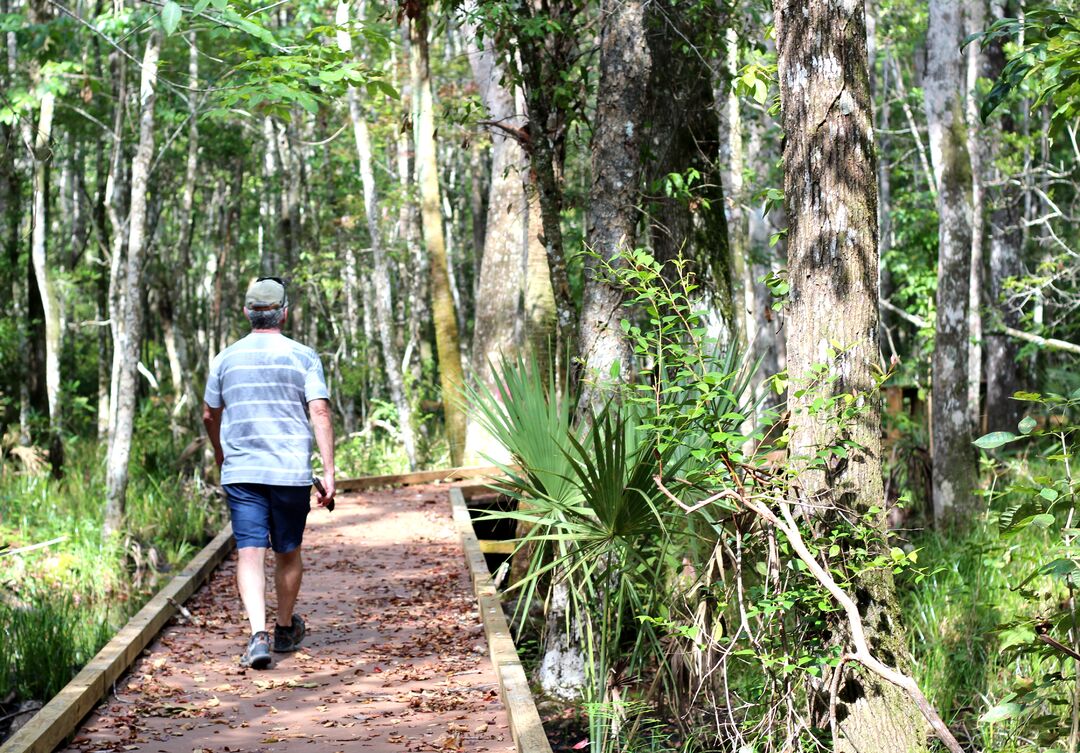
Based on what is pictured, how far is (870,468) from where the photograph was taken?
17.7 feet

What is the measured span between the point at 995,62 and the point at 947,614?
1299 centimetres

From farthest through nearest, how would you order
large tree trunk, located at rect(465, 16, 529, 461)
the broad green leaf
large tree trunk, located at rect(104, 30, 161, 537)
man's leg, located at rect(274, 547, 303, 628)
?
1. large tree trunk, located at rect(465, 16, 529, 461)
2. large tree trunk, located at rect(104, 30, 161, 537)
3. man's leg, located at rect(274, 547, 303, 628)
4. the broad green leaf

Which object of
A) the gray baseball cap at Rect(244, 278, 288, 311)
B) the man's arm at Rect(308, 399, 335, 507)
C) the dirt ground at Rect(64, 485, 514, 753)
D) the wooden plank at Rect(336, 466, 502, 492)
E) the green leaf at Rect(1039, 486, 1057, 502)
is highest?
the gray baseball cap at Rect(244, 278, 288, 311)

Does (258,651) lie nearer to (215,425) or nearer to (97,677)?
(97,677)

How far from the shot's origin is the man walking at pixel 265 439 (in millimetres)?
6492

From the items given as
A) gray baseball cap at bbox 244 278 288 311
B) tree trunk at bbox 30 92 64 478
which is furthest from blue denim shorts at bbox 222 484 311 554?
tree trunk at bbox 30 92 64 478

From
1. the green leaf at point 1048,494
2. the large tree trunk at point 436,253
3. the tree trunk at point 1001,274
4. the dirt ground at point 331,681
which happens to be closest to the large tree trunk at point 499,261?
the large tree trunk at point 436,253

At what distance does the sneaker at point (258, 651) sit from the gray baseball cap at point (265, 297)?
1831mm

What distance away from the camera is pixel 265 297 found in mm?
6637

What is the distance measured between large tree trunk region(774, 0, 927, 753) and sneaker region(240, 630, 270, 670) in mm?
3120

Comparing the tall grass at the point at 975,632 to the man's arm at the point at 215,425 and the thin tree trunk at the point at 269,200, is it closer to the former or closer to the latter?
the man's arm at the point at 215,425

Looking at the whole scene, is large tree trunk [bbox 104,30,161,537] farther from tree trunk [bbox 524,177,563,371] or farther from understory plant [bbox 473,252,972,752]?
understory plant [bbox 473,252,972,752]

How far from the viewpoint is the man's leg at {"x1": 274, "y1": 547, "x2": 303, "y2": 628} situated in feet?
22.2

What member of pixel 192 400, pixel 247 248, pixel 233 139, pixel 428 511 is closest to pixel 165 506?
pixel 428 511
